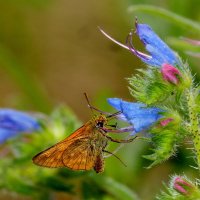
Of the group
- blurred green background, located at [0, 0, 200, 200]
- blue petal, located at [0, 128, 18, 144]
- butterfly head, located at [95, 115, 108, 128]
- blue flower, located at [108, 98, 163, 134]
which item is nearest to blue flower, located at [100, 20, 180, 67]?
blue flower, located at [108, 98, 163, 134]

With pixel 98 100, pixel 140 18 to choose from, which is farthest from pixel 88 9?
pixel 98 100

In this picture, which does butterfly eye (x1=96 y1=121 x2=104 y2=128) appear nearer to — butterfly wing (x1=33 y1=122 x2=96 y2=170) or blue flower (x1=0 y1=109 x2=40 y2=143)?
butterfly wing (x1=33 y1=122 x2=96 y2=170)

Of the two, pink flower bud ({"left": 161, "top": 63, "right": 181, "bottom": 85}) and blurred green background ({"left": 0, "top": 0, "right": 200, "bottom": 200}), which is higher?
blurred green background ({"left": 0, "top": 0, "right": 200, "bottom": 200})

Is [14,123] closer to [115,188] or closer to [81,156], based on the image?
[115,188]

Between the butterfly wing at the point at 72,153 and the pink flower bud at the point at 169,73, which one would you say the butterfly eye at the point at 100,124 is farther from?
the pink flower bud at the point at 169,73

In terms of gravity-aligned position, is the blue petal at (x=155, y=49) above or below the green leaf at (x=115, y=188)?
below

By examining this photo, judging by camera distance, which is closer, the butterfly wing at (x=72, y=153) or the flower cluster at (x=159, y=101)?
the flower cluster at (x=159, y=101)

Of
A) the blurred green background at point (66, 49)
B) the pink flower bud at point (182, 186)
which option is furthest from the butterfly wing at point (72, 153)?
the blurred green background at point (66, 49)
